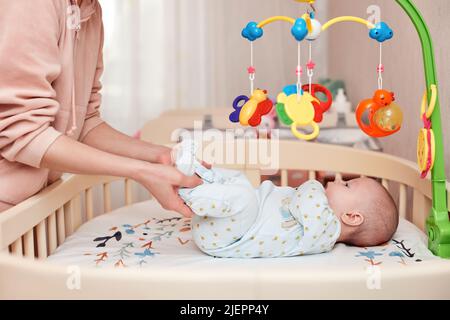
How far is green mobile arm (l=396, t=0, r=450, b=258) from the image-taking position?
1.03 m

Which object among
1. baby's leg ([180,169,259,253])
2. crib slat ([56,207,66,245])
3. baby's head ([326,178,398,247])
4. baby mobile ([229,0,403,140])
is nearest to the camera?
baby mobile ([229,0,403,140])

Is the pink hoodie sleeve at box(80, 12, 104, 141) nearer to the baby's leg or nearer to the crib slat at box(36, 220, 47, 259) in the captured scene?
the crib slat at box(36, 220, 47, 259)

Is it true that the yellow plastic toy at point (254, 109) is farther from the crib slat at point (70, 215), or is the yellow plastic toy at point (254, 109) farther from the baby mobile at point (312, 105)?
the crib slat at point (70, 215)

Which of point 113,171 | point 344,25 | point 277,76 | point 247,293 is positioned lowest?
point 247,293

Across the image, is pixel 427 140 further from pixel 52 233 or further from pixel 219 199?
pixel 52 233

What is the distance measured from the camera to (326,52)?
274cm

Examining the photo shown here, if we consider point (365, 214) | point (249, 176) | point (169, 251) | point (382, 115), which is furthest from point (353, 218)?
point (249, 176)

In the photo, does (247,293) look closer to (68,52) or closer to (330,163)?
(68,52)

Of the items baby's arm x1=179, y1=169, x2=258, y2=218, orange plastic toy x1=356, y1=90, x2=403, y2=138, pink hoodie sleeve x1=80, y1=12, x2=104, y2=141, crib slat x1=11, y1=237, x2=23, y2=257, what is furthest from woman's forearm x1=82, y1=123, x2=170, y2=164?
orange plastic toy x1=356, y1=90, x2=403, y2=138

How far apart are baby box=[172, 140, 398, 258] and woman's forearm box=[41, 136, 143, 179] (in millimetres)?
109

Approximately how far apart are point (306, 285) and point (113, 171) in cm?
45

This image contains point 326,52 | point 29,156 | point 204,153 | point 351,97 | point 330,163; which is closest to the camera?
point 29,156

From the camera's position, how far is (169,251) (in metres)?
1.20

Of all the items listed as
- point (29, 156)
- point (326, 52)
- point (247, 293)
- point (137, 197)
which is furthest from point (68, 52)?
point (326, 52)
